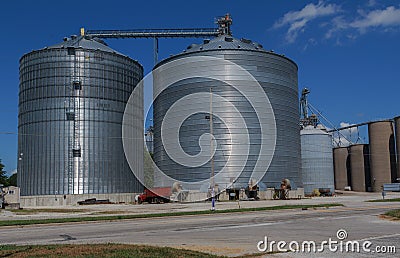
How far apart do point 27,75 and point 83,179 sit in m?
19.4

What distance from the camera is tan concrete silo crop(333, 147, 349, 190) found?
390 feet

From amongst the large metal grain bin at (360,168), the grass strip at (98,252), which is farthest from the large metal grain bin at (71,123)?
the large metal grain bin at (360,168)

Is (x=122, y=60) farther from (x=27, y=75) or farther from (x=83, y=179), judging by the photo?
(x=83, y=179)

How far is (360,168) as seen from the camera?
111 metres

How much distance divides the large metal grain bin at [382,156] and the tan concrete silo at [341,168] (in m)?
15.3

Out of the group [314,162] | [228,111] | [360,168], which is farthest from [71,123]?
[360,168]

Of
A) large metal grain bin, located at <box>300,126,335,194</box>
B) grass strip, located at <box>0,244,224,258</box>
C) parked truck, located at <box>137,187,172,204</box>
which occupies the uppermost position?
large metal grain bin, located at <box>300,126,335,194</box>

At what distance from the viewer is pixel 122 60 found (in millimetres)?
77000

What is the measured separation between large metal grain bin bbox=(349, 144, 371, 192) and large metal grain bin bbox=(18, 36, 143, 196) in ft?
196

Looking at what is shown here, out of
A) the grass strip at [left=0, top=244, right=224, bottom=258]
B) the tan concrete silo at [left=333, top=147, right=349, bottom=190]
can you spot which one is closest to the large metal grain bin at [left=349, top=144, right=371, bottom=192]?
the tan concrete silo at [left=333, top=147, right=349, bottom=190]

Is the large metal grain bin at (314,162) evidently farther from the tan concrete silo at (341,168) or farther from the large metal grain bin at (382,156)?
the tan concrete silo at (341,168)

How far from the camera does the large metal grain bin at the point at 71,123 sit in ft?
227

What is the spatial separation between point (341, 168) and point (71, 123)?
75.7m

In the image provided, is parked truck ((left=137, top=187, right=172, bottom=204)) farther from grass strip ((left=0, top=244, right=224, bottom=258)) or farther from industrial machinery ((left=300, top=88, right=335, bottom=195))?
grass strip ((left=0, top=244, right=224, bottom=258))
